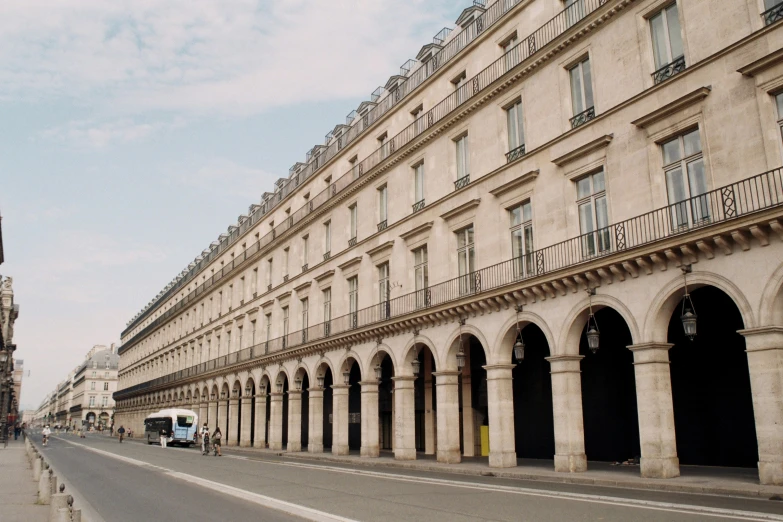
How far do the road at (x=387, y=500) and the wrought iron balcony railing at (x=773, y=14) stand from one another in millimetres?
10724

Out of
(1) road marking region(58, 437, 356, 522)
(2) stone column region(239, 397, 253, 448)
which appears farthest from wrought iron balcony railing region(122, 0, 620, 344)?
(1) road marking region(58, 437, 356, 522)

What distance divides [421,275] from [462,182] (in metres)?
4.46

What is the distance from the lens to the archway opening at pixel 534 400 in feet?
86.2

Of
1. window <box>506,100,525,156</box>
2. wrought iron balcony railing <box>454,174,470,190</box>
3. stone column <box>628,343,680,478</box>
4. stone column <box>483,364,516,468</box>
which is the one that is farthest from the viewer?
wrought iron balcony railing <box>454,174,470,190</box>

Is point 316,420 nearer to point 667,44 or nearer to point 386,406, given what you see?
point 386,406

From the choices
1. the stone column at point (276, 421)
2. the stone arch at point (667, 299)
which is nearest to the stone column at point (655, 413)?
the stone arch at point (667, 299)

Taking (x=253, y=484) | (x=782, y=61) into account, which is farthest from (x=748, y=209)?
(x=253, y=484)

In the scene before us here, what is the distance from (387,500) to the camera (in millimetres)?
13406

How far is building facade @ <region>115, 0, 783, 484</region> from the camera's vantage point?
52.7 feet

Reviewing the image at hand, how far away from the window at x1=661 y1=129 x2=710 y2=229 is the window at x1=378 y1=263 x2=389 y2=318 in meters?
14.9

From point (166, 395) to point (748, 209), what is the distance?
64.6m

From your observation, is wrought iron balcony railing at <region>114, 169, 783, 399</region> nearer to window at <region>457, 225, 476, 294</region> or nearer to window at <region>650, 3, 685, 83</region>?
window at <region>457, 225, 476, 294</region>

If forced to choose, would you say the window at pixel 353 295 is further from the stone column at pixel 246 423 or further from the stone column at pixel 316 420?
the stone column at pixel 246 423

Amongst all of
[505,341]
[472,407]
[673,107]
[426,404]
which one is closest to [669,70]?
[673,107]
